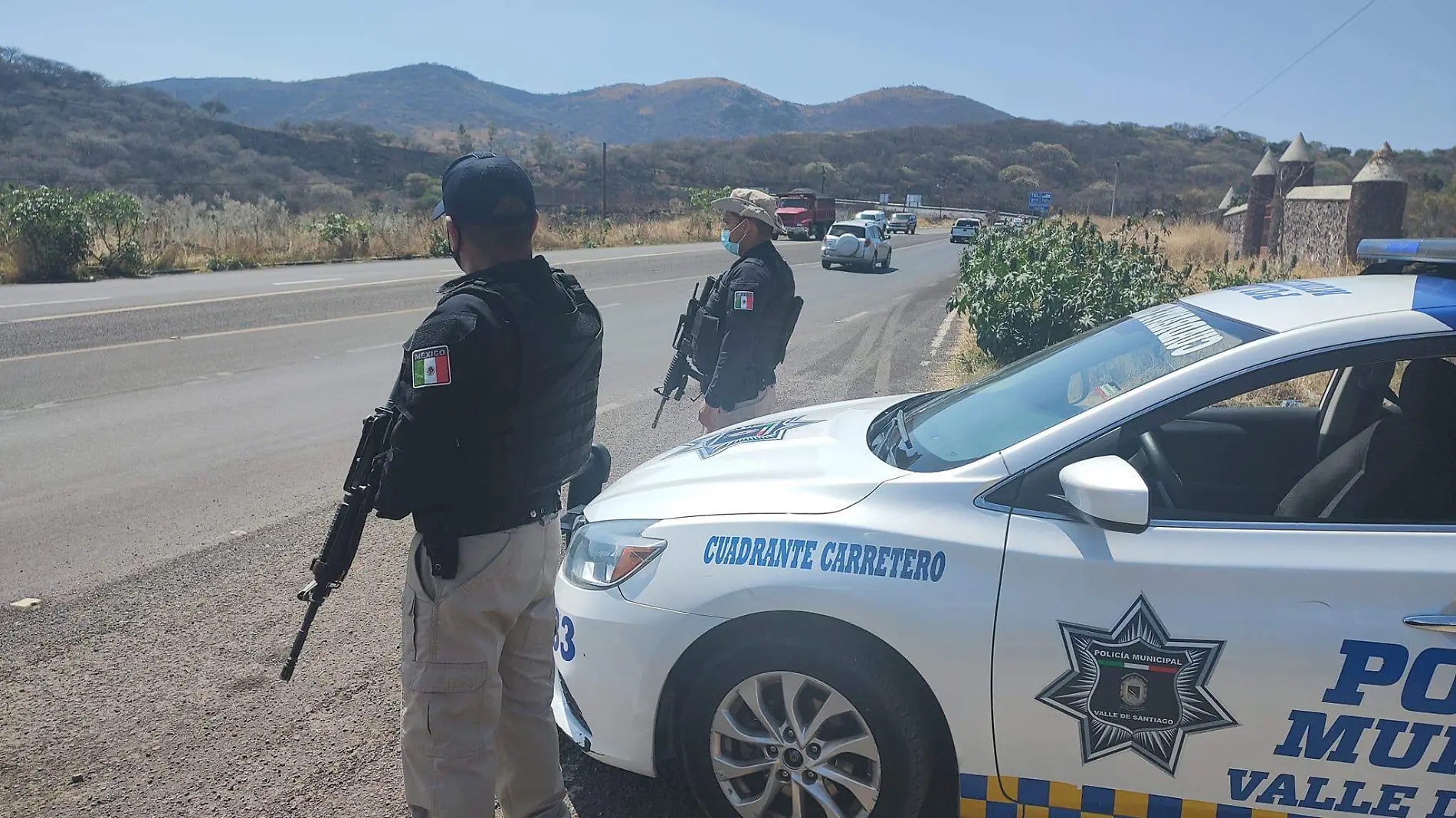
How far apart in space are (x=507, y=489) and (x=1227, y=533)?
1784mm

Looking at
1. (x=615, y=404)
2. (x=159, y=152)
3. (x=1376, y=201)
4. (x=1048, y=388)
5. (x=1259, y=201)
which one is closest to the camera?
(x=1048, y=388)

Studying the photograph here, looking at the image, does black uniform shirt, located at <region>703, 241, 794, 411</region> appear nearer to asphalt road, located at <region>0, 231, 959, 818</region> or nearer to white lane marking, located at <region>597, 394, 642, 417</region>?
asphalt road, located at <region>0, 231, 959, 818</region>

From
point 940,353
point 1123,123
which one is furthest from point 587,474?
point 1123,123

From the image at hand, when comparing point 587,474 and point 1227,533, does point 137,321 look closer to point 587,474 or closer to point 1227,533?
point 587,474

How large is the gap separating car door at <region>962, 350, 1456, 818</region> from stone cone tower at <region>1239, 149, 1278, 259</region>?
23927 mm

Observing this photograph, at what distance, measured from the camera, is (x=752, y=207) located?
5.01m

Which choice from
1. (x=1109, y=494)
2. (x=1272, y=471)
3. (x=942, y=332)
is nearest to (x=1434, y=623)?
(x=1109, y=494)

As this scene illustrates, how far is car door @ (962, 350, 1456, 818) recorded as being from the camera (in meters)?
2.27

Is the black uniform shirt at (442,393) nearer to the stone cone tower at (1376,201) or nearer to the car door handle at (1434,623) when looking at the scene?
the car door handle at (1434,623)

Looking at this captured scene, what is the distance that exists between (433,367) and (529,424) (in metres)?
0.31

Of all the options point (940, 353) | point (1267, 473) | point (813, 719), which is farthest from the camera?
point (940, 353)

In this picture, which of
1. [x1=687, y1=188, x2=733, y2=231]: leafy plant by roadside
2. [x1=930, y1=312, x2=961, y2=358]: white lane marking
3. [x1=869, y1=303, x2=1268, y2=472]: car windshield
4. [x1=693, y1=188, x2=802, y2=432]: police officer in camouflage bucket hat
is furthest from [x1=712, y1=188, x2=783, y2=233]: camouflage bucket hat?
[x1=687, y1=188, x2=733, y2=231]: leafy plant by roadside

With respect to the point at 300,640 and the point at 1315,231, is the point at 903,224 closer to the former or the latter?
the point at 1315,231

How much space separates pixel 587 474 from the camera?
3.30m
